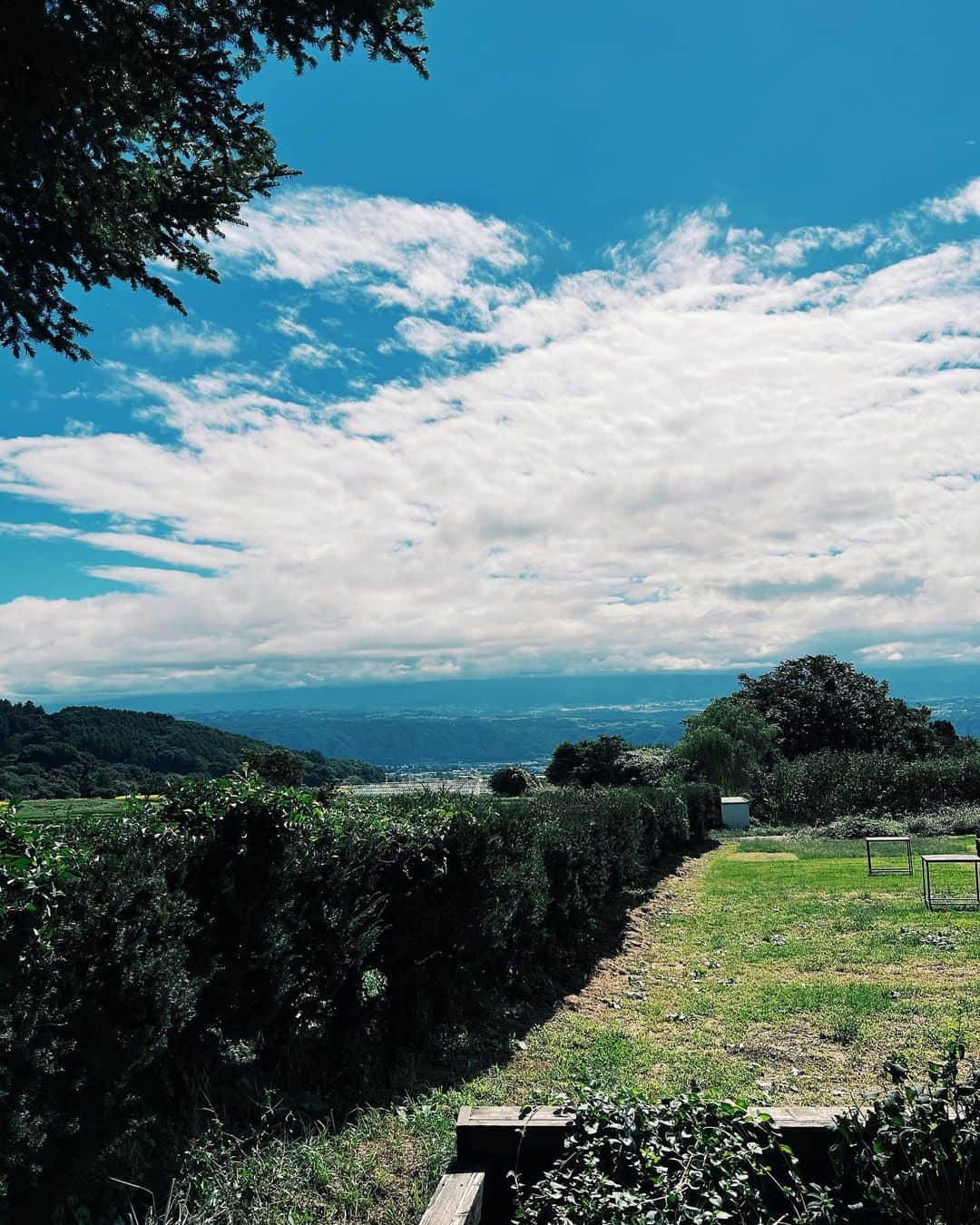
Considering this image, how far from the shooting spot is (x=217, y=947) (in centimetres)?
416

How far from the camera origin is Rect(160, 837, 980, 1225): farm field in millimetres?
3434

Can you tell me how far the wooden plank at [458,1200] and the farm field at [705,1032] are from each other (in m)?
0.39

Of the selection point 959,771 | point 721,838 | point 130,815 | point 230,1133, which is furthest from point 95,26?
point 959,771

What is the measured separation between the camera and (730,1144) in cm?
271

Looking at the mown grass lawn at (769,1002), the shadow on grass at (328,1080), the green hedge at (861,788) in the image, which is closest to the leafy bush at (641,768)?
the green hedge at (861,788)

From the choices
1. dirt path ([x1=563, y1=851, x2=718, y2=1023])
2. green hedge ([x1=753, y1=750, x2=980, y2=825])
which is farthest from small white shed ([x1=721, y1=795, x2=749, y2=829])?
dirt path ([x1=563, y1=851, x2=718, y2=1023])

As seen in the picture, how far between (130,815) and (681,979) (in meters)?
6.03

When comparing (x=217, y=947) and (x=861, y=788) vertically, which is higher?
(x=217, y=947)

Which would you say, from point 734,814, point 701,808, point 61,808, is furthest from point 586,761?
point 61,808

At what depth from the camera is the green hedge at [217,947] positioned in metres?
2.98

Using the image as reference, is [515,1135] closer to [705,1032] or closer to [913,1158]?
[913,1158]

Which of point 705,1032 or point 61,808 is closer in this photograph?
point 61,808

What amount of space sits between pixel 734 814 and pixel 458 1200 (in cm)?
2801

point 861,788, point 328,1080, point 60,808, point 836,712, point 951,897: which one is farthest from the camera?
point 836,712
